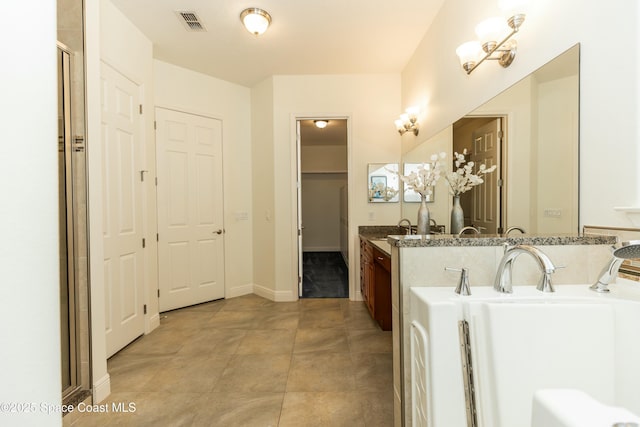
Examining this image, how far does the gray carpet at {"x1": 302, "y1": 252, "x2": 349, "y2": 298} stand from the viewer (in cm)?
425

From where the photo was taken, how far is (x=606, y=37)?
114 cm

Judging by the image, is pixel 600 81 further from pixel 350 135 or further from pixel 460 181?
pixel 350 135

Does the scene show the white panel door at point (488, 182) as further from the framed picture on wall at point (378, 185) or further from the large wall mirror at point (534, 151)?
the framed picture on wall at point (378, 185)

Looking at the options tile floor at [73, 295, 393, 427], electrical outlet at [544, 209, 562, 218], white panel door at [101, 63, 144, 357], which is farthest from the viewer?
white panel door at [101, 63, 144, 357]

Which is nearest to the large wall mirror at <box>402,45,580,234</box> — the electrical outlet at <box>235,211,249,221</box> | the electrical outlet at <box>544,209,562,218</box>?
the electrical outlet at <box>544,209,562,218</box>

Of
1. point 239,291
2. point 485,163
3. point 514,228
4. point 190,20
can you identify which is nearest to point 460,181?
point 485,163

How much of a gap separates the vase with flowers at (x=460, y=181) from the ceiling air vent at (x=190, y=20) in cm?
263

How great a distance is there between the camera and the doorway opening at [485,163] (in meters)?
1.78

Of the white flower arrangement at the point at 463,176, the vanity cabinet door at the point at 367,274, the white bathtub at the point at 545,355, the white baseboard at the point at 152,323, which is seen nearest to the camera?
the white bathtub at the point at 545,355

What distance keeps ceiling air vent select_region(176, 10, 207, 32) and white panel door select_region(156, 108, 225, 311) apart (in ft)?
3.38

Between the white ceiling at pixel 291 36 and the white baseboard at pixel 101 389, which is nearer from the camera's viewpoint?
the white baseboard at pixel 101 389

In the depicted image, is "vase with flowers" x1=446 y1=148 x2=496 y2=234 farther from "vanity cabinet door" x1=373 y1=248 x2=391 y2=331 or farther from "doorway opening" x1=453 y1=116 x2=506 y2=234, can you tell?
"vanity cabinet door" x1=373 y1=248 x2=391 y2=331

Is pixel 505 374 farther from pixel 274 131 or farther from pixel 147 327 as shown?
pixel 274 131

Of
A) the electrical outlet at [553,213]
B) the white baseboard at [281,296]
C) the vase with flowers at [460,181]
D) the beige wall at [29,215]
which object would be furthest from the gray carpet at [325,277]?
the beige wall at [29,215]
